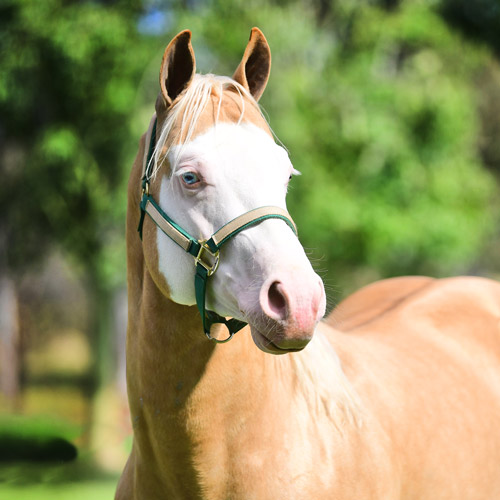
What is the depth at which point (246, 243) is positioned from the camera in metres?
1.98

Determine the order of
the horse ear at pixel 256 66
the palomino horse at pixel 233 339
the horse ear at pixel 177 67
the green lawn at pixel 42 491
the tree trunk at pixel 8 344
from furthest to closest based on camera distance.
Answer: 1. the tree trunk at pixel 8 344
2. the green lawn at pixel 42 491
3. the horse ear at pixel 256 66
4. the horse ear at pixel 177 67
5. the palomino horse at pixel 233 339

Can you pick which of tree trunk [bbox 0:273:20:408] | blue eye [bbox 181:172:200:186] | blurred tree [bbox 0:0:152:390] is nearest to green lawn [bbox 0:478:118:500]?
blue eye [bbox 181:172:200:186]

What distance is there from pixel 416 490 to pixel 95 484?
2.76 metres

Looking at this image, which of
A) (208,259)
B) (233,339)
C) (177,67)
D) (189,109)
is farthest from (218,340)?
(177,67)

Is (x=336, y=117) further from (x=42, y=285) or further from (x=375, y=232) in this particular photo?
(x=42, y=285)

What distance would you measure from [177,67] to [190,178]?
0.45m

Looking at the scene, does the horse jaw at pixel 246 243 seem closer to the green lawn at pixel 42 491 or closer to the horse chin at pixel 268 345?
the horse chin at pixel 268 345

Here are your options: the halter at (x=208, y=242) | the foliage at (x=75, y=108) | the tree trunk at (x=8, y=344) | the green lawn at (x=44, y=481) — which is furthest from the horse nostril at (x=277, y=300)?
the tree trunk at (x=8, y=344)

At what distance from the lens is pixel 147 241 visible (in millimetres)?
2273

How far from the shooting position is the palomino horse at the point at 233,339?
1.98 m

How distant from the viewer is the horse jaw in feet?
6.00

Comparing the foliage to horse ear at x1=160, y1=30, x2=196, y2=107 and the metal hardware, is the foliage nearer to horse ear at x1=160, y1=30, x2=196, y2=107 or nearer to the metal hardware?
horse ear at x1=160, y1=30, x2=196, y2=107

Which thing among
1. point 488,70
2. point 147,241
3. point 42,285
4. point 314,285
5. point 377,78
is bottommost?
point 314,285

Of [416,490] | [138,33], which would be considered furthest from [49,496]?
[138,33]
